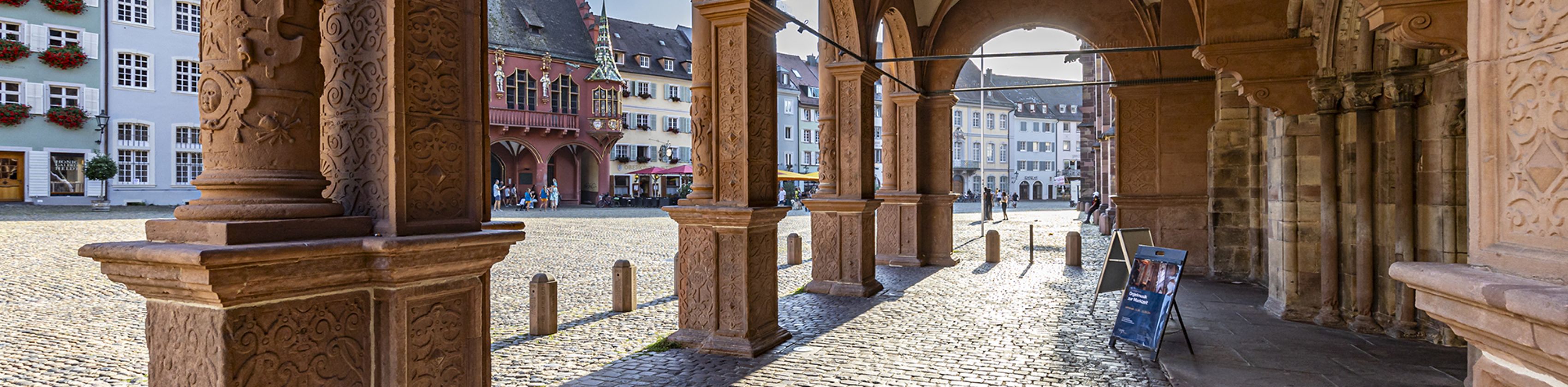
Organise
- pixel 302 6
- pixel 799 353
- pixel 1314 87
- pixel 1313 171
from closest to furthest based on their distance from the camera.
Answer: pixel 302 6 < pixel 799 353 < pixel 1314 87 < pixel 1313 171

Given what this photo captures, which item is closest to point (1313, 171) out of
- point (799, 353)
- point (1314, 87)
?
point (1314, 87)

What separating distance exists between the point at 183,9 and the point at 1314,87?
36101 mm

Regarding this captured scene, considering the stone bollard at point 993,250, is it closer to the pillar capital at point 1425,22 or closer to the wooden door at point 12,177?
the pillar capital at point 1425,22

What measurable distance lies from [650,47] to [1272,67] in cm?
4170

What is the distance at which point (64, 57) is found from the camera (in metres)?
27.6

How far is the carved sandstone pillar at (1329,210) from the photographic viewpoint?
708 centimetres

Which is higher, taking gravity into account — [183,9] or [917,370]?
[183,9]

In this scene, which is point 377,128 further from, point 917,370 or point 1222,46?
point 1222,46

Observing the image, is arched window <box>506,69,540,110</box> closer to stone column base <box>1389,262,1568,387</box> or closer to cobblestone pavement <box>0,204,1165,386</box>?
cobblestone pavement <box>0,204,1165,386</box>

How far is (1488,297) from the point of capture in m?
1.73

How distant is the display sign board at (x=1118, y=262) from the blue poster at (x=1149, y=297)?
1.49m

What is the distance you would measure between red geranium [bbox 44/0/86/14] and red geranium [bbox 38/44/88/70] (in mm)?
1184

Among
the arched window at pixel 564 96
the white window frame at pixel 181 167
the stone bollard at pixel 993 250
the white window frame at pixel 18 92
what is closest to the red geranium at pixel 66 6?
the white window frame at pixel 18 92

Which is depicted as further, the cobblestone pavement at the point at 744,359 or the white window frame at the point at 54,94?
the white window frame at the point at 54,94
